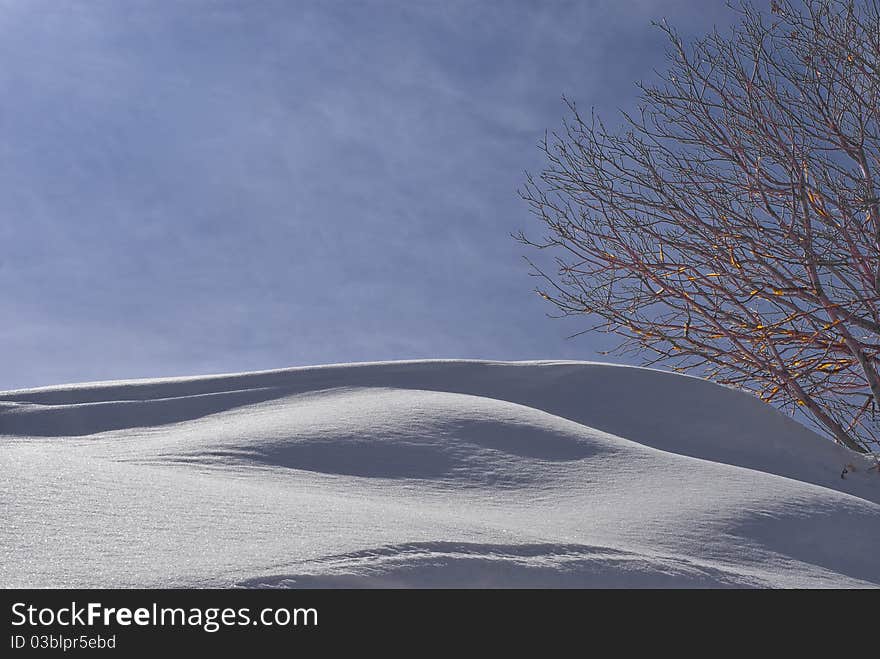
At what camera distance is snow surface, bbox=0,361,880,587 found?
1655 millimetres

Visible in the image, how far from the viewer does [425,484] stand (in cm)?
257

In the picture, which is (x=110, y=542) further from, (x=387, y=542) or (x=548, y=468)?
(x=548, y=468)

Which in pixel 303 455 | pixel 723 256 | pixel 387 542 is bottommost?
pixel 387 542

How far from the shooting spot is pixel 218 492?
7.00ft

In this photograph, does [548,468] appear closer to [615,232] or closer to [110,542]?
[110,542]

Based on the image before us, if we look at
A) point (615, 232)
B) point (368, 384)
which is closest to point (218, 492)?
point (368, 384)

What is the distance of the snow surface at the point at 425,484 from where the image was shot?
5.43 ft
